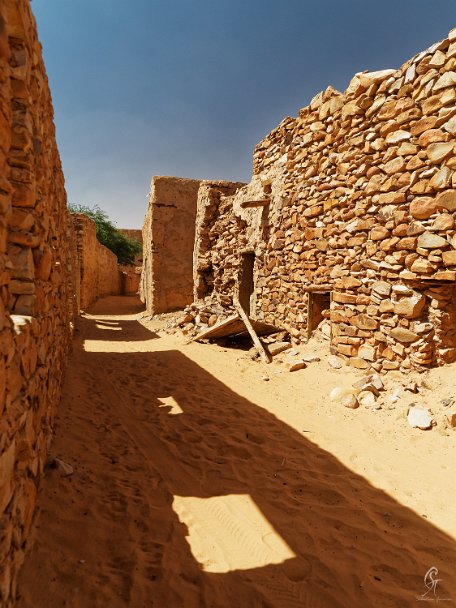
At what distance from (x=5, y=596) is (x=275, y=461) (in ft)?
8.61

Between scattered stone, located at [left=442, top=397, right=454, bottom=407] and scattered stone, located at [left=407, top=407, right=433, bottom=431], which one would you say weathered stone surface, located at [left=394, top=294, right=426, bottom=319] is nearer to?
scattered stone, located at [left=442, top=397, right=454, bottom=407]

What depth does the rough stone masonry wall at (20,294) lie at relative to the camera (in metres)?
1.64

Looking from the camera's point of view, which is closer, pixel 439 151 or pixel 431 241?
pixel 439 151

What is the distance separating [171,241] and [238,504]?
37.0 feet

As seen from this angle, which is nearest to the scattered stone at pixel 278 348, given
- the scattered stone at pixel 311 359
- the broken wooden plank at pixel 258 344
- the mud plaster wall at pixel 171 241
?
the broken wooden plank at pixel 258 344

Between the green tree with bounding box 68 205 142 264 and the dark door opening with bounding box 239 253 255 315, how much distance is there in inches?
712

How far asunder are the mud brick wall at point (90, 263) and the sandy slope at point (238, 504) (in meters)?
9.40

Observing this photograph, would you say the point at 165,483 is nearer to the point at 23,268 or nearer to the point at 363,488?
the point at 363,488

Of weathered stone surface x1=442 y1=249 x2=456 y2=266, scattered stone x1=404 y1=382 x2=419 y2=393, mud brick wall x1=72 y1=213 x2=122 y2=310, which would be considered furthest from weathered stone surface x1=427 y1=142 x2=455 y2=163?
mud brick wall x1=72 y1=213 x2=122 y2=310

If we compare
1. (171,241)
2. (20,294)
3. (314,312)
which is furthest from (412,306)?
(171,241)

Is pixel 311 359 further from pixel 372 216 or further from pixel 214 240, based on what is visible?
pixel 214 240

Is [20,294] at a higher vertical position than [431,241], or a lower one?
lower

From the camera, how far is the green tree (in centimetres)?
2622

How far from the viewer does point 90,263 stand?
15.1m
